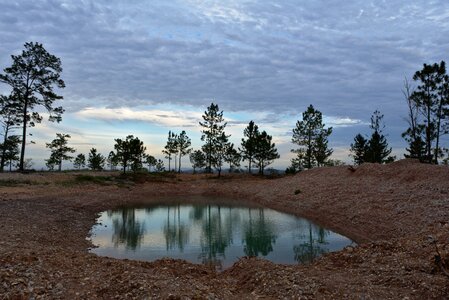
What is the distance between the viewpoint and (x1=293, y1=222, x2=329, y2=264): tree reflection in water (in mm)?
17702

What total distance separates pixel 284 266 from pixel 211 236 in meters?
11.8

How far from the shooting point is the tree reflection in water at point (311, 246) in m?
17.7

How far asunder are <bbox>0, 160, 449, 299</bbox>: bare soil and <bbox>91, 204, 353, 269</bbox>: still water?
1546 mm

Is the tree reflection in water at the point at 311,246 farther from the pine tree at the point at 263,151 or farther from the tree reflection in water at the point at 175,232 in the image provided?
the pine tree at the point at 263,151

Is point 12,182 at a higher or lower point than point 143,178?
lower

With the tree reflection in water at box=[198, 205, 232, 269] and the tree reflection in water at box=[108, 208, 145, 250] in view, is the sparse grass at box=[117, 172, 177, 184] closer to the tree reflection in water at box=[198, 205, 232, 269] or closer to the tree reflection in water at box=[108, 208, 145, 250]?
the tree reflection in water at box=[108, 208, 145, 250]

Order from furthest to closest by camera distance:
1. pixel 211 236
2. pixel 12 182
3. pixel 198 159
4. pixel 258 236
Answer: pixel 198 159
pixel 12 182
pixel 211 236
pixel 258 236

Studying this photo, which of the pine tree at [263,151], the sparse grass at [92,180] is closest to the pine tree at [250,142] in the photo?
the pine tree at [263,151]

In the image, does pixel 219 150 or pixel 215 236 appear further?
pixel 219 150

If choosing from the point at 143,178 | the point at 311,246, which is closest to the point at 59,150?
the point at 143,178

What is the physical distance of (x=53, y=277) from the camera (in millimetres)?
9617

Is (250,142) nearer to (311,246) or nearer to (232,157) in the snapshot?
(232,157)

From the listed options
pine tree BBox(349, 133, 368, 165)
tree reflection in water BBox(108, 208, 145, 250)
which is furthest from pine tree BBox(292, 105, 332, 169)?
tree reflection in water BBox(108, 208, 145, 250)

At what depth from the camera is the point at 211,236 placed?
78.2ft
